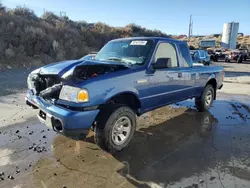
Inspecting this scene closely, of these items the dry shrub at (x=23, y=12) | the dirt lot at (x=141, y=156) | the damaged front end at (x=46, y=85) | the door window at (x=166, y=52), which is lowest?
the dirt lot at (x=141, y=156)

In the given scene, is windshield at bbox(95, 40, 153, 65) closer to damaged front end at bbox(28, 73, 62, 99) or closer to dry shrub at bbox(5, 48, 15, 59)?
damaged front end at bbox(28, 73, 62, 99)

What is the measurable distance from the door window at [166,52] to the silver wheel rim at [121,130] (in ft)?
4.48

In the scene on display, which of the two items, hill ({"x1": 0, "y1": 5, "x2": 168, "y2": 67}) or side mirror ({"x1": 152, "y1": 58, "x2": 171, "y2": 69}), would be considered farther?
hill ({"x1": 0, "y1": 5, "x2": 168, "y2": 67})

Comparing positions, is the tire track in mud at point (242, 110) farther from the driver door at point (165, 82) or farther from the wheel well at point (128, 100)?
the wheel well at point (128, 100)

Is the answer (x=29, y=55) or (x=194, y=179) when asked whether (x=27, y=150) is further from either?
(x=29, y=55)

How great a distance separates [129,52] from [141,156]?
6.83 feet

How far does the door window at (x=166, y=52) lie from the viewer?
4602 millimetres

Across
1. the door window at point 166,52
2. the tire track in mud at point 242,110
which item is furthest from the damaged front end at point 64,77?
the tire track in mud at point 242,110

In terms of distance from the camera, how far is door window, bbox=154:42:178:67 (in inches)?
181

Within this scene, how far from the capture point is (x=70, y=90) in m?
3.38

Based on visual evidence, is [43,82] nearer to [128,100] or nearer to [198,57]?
[128,100]

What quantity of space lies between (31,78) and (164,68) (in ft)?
8.44

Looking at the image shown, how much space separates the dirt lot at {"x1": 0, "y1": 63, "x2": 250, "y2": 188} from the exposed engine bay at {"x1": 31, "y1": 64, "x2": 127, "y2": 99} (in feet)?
3.49

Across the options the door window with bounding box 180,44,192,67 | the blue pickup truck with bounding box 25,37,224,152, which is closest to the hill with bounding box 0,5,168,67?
the blue pickup truck with bounding box 25,37,224,152
